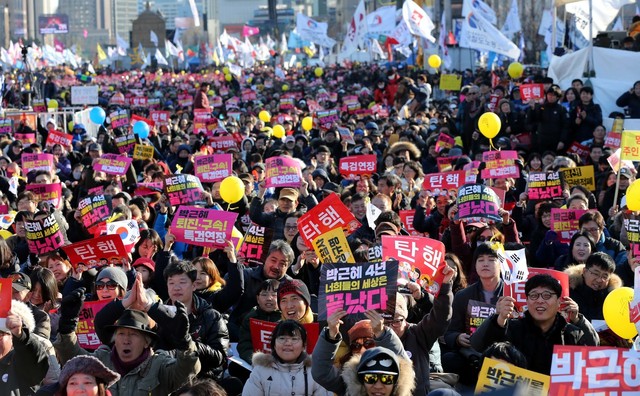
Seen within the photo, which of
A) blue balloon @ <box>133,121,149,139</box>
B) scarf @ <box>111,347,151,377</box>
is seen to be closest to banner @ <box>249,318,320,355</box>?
scarf @ <box>111,347,151,377</box>

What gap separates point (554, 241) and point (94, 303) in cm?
452

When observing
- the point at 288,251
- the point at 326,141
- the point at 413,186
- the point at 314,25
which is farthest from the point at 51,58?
the point at 288,251

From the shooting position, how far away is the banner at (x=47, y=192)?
13391 millimetres

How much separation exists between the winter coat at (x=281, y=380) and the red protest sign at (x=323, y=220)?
267 centimetres

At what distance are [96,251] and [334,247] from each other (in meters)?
1.67

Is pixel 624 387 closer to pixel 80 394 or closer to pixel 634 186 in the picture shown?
pixel 80 394

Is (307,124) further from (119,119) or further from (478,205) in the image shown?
(478,205)

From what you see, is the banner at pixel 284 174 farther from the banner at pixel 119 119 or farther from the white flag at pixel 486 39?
the white flag at pixel 486 39

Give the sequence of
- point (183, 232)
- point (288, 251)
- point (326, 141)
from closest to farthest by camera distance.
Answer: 1. point (288, 251)
2. point (183, 232)
3. point (326, 141)

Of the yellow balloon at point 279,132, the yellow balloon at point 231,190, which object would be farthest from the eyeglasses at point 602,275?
the yellow balloon at point 279,132

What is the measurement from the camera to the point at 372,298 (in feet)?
20.6

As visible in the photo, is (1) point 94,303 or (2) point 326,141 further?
(2) point 326,141

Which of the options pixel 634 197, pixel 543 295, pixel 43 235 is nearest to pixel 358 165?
pixel 634 197

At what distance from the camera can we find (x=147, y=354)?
6.14 m
